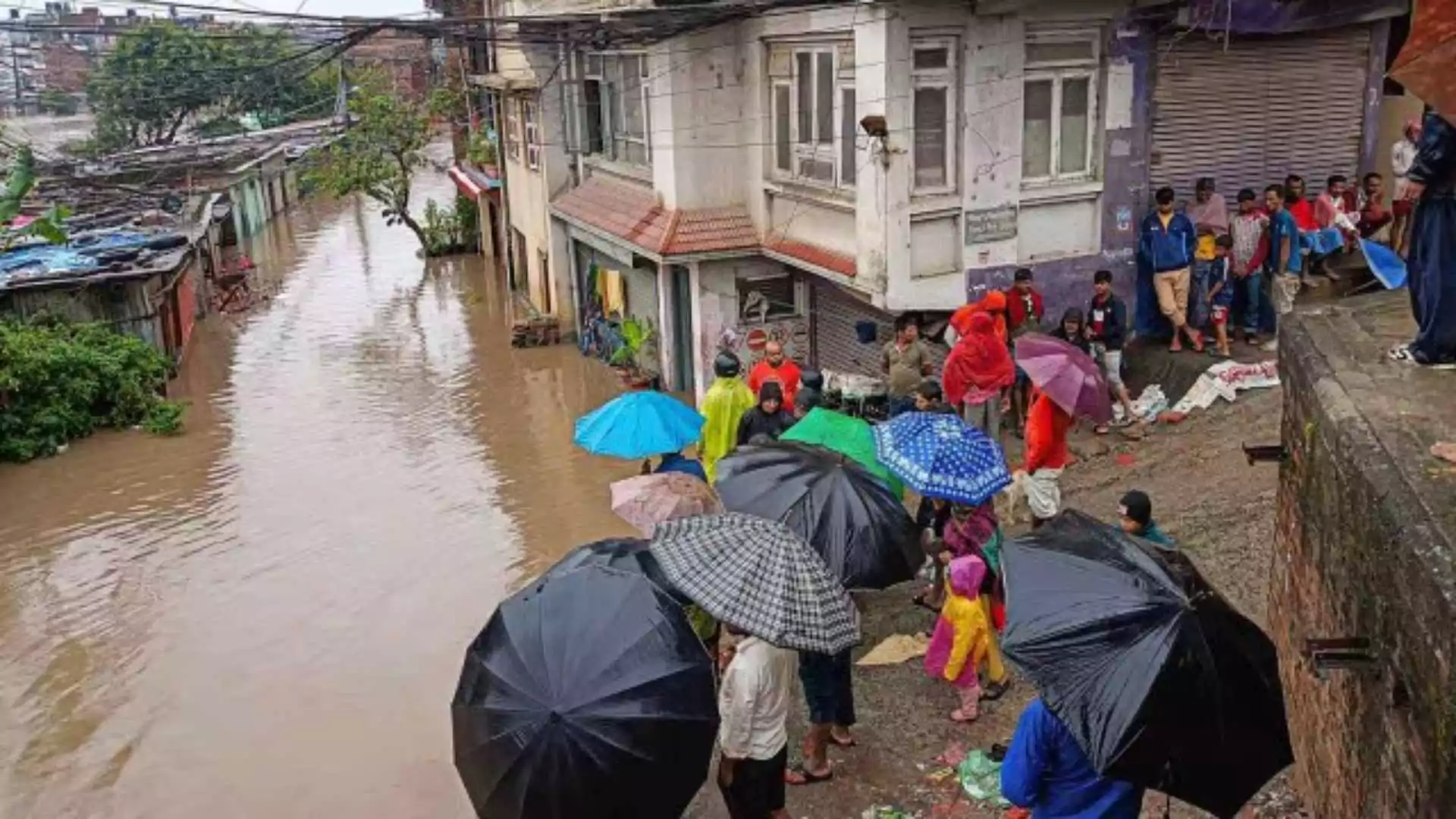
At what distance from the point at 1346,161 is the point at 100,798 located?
12.8 meters

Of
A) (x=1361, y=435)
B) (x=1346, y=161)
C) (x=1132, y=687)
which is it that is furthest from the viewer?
(x=1346, y=161)

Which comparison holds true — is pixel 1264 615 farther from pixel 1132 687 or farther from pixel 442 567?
pixel 442 567

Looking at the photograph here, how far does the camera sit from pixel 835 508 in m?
6.45

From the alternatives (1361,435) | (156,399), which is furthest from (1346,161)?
(156,399)

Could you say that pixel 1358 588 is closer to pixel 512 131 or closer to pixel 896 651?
pixel 896 651

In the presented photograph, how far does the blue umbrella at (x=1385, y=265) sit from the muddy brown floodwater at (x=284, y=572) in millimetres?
7076

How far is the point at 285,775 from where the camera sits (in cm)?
796

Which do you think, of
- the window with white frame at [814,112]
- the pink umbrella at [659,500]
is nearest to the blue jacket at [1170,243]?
the window with white frame at [814,112]

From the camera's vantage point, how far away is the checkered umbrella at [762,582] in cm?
496

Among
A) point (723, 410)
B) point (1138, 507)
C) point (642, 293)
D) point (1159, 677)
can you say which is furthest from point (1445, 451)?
point (642, 293)

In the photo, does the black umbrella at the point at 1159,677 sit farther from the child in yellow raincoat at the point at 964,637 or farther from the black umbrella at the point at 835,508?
the child in yellow raincoat at the point at 964,637

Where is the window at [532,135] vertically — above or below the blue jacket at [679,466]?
above

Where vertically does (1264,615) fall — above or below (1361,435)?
below

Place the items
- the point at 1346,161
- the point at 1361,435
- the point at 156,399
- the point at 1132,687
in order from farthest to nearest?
the point at 156,399, the point at 1346,161, the point at 1361,435, the point at 1132,687
